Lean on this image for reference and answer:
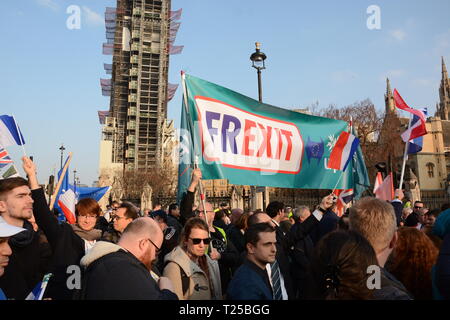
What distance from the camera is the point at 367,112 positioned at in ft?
115

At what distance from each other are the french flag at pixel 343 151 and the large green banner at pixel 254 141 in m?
0.11

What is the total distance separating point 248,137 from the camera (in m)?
5.73

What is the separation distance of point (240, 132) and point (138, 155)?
60.2m

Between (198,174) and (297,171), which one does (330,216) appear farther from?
(198,174)

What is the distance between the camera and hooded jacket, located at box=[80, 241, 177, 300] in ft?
7.07

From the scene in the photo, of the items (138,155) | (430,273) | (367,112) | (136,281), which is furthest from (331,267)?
(138,155)

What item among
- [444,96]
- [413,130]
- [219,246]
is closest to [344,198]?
[413,130]

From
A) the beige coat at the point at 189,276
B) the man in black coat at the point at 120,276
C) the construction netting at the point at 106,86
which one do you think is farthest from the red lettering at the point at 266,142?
the construction netting at the point at 106,86

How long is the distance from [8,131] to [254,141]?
12.7 ft

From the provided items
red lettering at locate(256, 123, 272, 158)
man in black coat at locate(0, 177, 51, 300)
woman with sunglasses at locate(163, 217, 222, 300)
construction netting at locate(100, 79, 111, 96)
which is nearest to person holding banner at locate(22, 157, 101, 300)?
man in black coat at locate(0, 177, 51, 300)

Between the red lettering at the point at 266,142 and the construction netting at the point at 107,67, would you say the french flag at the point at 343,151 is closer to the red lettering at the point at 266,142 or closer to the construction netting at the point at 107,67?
the red lettering at the point at 266,142

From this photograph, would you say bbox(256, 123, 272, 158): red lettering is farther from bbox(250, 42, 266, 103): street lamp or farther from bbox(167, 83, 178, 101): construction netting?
bbox(167, 83, 178, 101): construction netting

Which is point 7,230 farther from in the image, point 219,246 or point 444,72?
point 444,72

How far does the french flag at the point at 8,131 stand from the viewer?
567 cm
